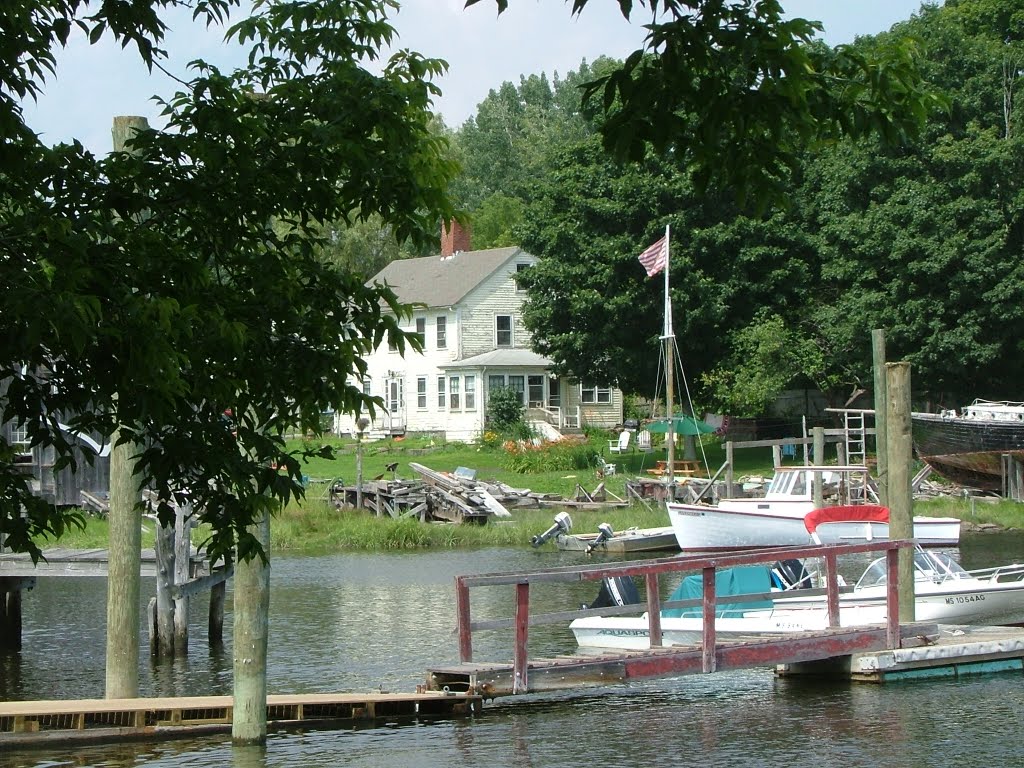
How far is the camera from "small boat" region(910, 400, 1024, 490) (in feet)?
137

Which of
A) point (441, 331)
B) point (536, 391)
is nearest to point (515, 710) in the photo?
point (536, 391)

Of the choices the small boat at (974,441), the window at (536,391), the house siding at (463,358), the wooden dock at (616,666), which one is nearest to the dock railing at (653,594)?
the wooden dock at (616,666)

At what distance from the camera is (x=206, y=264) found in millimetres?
7348

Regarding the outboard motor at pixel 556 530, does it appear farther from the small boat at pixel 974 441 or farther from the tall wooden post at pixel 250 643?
the tall wooden post at pixel 250 643

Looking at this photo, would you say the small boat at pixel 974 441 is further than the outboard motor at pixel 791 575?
Yes

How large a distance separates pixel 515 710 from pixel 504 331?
158 ft

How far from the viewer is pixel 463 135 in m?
122

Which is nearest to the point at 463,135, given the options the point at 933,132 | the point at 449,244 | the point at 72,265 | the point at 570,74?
the point at 570,74

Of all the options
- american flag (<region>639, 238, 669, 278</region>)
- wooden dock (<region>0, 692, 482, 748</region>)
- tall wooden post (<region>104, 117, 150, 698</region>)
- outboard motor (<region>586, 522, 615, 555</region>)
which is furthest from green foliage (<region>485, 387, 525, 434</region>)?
tall wooden post (<region>104, 117, 150, 698</region>)

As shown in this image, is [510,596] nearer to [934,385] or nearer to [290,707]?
[290,707]

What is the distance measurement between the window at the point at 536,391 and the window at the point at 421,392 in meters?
5.27

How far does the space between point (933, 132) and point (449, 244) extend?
27198 millimetres

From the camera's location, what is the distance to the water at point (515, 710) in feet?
45.2

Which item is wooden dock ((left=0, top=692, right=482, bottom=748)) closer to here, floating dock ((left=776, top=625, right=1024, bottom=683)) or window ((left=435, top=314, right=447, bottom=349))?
floating dock ((left=776, top=625, right=1024, bottom=683))
